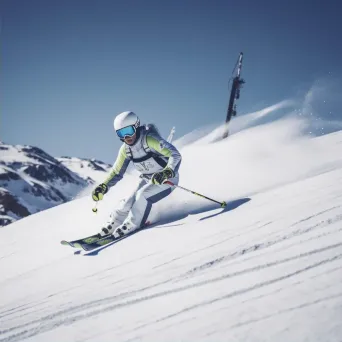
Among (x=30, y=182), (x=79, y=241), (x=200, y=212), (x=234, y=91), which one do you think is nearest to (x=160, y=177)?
(x=200, y=212)

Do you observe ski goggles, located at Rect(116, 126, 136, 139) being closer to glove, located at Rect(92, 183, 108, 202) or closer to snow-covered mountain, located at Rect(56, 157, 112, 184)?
glove, located at Rect(92, 183, 108, 202)

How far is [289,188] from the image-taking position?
502 centimetres

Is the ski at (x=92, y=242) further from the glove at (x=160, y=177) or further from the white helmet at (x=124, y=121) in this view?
the white helmet at (x=124, y=121)

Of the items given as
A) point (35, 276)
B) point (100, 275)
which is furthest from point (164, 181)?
point (35, 276)

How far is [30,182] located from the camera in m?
98.9

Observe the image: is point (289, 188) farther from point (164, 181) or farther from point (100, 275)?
point (100, 275)

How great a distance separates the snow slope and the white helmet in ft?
5.97

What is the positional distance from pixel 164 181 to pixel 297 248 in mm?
2829

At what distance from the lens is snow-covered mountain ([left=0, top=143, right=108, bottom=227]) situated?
2729 inches

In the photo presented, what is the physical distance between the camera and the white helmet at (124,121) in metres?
5.48

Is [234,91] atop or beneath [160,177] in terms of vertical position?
atop

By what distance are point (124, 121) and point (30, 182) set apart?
105 metres

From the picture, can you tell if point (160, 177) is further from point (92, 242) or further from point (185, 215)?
point (92, 242)

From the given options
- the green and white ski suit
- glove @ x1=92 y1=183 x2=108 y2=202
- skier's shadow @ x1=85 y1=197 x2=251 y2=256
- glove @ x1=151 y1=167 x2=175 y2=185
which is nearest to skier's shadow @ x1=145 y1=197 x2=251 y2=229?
skier's shadow @ x1=85 y1=197 x2=251 y2=256
